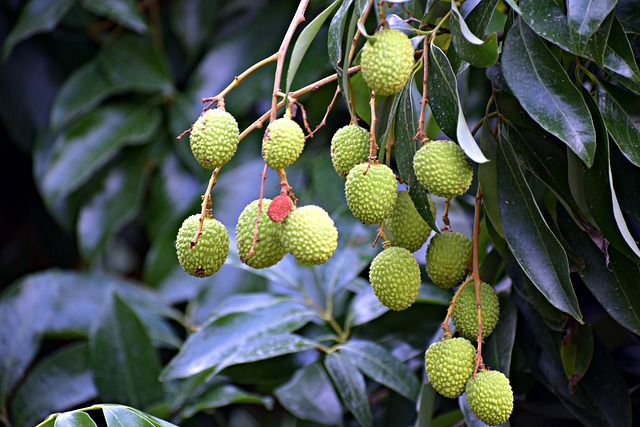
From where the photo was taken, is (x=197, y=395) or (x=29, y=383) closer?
(x=197, y=395)

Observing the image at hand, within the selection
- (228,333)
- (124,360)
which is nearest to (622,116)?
(228,333)

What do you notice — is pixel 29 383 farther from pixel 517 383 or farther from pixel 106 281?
pixel 517 383

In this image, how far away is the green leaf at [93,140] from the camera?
1.35m

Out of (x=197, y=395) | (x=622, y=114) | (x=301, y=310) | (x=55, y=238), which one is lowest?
(x=55, y=238)

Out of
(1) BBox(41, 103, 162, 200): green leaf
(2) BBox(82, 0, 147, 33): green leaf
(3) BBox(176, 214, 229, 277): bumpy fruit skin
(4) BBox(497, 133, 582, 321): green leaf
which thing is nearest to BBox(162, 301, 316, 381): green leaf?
(3) BBox(176, 214, 229, 277): bumpy fruit skin

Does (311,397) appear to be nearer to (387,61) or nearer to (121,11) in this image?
(387,61)

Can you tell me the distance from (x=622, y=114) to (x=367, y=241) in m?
0.46

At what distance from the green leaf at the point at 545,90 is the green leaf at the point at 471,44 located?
4cm

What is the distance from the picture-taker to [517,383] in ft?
2.81

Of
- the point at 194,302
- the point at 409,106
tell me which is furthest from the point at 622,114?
the point at 194,302

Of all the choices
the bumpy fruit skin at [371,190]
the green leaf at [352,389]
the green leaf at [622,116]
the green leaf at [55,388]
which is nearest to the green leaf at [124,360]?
the green leaf at [55,388]

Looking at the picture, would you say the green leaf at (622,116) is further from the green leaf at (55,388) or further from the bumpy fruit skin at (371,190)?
the green leaf at (55,388)

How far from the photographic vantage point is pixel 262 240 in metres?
0.60

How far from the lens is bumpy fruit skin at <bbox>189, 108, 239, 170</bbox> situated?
22.5 inches
